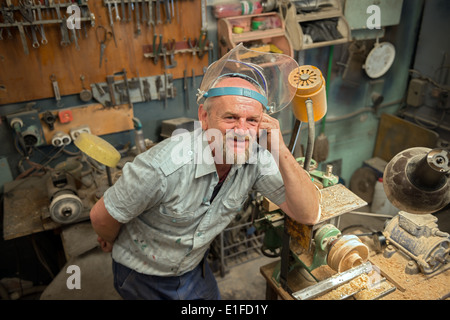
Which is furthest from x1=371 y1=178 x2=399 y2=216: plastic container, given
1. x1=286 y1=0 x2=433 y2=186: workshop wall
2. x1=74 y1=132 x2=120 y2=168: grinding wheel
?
x1=74 y1=132 x2=120 y2=168: grinding wheel

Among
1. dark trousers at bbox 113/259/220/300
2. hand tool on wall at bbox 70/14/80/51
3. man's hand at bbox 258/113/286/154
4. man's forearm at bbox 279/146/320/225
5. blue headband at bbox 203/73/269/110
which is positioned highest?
hand tool on wall at bbox 70/14/80/51

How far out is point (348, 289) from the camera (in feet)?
4.87

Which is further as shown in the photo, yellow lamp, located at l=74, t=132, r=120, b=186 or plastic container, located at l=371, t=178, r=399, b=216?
plastic container, located at l=371, t=178, r=399, b=216

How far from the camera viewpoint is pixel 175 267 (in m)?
1.60

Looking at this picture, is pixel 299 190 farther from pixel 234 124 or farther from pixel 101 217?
pixel 101 217

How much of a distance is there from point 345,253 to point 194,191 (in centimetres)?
66

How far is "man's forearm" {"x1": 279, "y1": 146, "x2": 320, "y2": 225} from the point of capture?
4.42ft

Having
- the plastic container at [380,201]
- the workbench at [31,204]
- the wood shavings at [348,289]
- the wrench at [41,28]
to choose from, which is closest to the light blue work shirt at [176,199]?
the wood shavings at [348,289]

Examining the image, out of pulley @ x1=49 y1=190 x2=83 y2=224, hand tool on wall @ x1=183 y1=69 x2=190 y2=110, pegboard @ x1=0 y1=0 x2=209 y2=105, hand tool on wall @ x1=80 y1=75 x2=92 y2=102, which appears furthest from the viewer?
hand tool on wall @ x1=183 y1=69 x2=190 y2=110

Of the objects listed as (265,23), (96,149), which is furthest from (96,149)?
(265,23)

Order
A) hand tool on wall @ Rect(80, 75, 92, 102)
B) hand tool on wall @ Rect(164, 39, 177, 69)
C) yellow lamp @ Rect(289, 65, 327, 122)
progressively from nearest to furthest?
yellow lamp @ Rect(289, 65, 327, 122)
hand tool on wall @ Rect(80, 75, 92, 102)
hand tool on wall @ Rect(164, 39, 177, 69)

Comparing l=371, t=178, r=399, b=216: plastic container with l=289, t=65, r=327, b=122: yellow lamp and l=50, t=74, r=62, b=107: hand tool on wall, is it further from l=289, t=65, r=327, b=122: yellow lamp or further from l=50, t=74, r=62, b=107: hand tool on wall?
l=50, t=74, r=62, b=107: hand tool on wall

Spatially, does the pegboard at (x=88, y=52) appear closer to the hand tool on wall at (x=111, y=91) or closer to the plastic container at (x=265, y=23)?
the hand tool on wall at (x=111, y=91)
